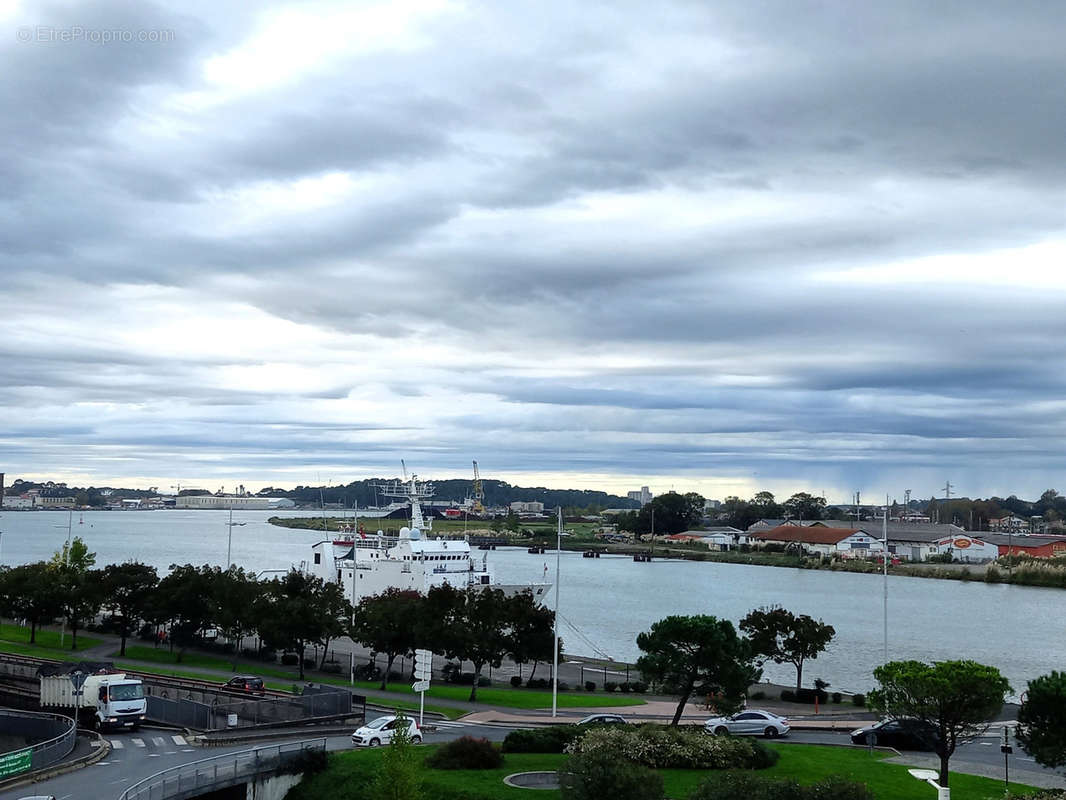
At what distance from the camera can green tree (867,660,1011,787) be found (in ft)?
82.8

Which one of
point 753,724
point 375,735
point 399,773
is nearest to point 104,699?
point 375,735

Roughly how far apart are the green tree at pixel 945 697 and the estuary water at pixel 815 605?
3255cm

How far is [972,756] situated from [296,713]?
71.1 ft

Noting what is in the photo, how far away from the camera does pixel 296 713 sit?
34938mm

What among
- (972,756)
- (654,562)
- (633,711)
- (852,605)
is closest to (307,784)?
(633,711)

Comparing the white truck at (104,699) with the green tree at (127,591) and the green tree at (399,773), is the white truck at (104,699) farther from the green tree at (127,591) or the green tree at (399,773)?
the green tree at (127,591)

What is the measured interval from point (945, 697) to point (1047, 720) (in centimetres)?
255

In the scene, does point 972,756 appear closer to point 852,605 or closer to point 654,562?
point 852,605

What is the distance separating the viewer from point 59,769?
2708 cm

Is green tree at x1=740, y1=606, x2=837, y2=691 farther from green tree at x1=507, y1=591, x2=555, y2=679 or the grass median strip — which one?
the grass median strip

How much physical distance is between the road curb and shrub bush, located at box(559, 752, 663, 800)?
13291 mm

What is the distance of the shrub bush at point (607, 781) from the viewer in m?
22.9

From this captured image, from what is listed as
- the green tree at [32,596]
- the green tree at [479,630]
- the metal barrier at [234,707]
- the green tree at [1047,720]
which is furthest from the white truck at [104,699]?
the green tree at [1047,720]

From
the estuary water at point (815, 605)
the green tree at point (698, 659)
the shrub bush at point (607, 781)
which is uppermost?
the green tree at point (698, 659)
